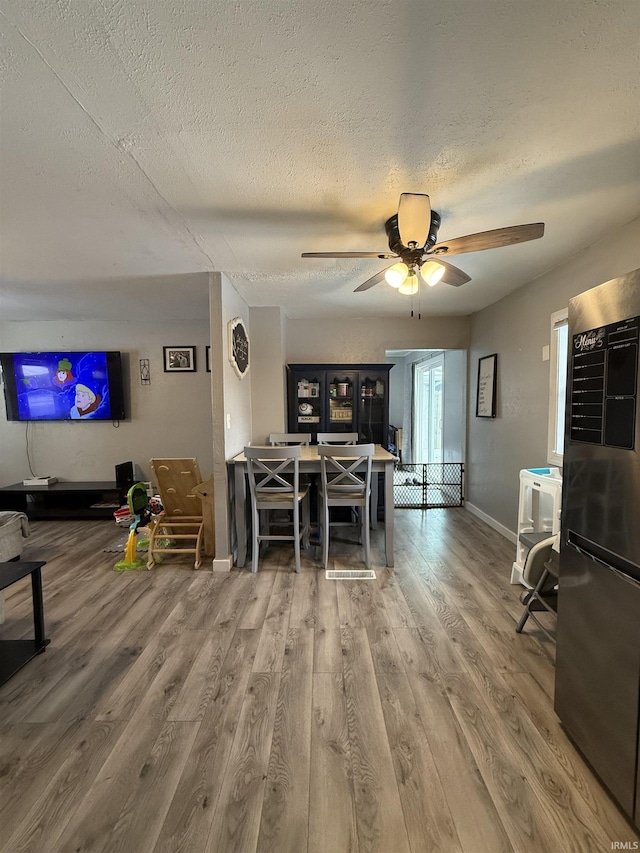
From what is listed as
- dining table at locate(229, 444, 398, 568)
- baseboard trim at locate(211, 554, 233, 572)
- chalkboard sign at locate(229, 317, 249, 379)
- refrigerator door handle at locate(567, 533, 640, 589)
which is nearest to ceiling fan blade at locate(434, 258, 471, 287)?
dining table at locate(229, 444, 398, 568)

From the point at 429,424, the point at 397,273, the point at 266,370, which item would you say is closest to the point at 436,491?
the point at 429,424

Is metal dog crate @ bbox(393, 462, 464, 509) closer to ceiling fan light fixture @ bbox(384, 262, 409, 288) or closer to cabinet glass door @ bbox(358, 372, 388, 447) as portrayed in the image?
cabinet glass door @ bbox(358, 372, 388, 447)

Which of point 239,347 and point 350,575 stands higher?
point 239,347

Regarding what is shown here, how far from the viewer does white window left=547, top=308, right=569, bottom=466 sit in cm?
288

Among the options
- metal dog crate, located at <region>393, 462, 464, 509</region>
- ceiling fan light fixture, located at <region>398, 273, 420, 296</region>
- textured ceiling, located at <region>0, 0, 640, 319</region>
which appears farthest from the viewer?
metal dog crate, located at <region>393, 462, 464, 509</region>

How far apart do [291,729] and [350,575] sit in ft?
4.69

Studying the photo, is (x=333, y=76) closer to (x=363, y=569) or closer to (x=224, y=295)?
(x=224, y=295)

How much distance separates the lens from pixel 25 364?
15.0 ft

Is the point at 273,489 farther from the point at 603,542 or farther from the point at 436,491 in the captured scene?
the point at 436,491

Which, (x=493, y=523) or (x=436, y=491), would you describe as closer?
(x=493, y=523)

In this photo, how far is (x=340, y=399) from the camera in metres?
4.49

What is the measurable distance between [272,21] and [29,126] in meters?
1.05

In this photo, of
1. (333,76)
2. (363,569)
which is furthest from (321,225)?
(363,569)

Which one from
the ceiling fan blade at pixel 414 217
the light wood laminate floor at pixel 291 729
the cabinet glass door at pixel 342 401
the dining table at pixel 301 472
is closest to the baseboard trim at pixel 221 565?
the dining table at pixel 301 472
